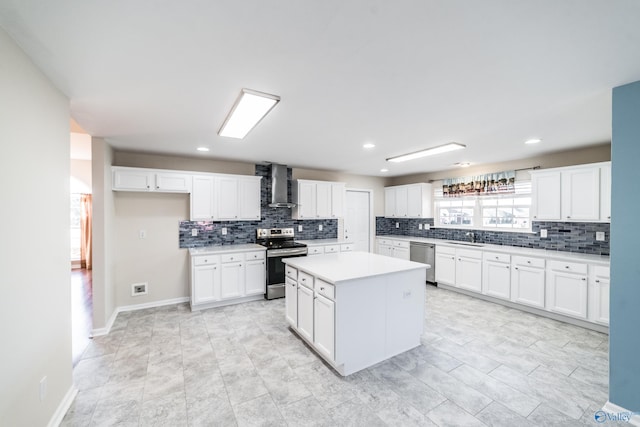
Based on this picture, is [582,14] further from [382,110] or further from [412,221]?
[412,221]

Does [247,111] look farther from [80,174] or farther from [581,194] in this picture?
[80,174]

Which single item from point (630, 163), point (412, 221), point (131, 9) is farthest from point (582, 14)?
point (412, 221)

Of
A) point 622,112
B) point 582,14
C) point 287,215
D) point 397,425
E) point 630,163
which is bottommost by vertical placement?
point 397,425

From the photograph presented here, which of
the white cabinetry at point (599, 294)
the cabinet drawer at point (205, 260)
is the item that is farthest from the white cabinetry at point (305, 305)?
the white cabinetry at point (599, 294)

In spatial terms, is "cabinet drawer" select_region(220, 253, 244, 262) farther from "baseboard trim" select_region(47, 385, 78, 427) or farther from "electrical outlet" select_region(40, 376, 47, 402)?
"electrical outlet" select_region(40, 376, 47, 402)

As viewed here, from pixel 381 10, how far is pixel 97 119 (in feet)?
9.36

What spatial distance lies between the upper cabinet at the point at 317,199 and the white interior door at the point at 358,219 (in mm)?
732

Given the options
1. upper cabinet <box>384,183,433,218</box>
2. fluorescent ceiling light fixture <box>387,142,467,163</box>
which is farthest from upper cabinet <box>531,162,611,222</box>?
upper cabinet <box>384,183,433,218</box>

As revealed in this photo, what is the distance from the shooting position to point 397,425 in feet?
6.08

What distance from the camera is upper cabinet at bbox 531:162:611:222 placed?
3.42 meters

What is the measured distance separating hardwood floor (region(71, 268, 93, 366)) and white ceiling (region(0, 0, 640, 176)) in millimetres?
2411

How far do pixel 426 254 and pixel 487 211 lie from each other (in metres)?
1.38

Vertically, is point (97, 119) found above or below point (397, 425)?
above

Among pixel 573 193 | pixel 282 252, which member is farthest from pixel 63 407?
pixel 573 193
